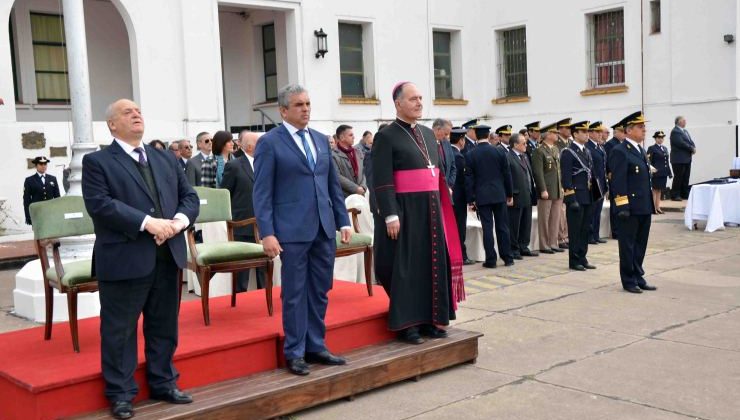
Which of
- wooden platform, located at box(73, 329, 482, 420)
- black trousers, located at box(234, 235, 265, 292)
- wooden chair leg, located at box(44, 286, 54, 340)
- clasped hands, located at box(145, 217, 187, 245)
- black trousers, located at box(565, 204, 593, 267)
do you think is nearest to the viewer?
clasped hands, located at box(145, 217, 187, 245)

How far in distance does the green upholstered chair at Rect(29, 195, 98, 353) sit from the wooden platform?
973 mm

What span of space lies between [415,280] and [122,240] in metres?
2.22

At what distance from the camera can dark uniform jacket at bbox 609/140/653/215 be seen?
7977 mm

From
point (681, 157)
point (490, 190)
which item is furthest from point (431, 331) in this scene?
point (681, 157)

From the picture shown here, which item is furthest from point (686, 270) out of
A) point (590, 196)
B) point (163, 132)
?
point (163, 132)

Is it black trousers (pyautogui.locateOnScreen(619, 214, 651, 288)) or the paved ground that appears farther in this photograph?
black trousers (pyautogui.locateOnScreen(619, 214, 651, 288))

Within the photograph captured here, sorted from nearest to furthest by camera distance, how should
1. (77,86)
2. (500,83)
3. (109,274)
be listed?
1. (109,274)
2. (77,86)
3. (500,83)

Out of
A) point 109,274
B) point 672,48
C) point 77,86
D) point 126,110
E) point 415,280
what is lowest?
point 415,280

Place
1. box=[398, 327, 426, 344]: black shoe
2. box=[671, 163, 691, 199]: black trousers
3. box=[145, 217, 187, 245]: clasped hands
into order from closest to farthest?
box=[145, 217, 187, 245]: clasped hands < box=[398, 327, 426, 344]: black shoe < box=[671, 163, 691, 199]: black trousers

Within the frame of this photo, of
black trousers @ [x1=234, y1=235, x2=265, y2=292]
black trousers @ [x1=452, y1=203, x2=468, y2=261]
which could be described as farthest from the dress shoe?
black trousers @ [x1=234, y1=235, x2=265, y2=292]

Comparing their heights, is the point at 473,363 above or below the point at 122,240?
below

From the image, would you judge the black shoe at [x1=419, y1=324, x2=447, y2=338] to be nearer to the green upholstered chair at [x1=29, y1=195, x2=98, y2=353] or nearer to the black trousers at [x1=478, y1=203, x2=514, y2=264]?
the green upholstered chair at [x1=29, y1=195, x2=98, y2=353]

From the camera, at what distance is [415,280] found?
5.67 metres

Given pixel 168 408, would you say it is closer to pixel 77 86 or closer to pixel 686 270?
pixel 77 86
